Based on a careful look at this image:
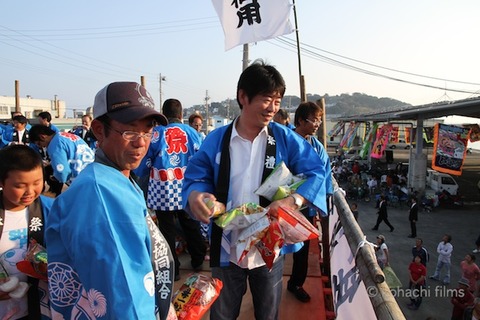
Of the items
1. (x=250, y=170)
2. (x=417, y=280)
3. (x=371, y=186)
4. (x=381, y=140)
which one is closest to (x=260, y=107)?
(x=250, y=170)

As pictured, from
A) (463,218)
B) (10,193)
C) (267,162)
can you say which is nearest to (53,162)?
(10,193)

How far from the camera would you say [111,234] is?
1.07m

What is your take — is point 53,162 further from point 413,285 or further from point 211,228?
point 413,285

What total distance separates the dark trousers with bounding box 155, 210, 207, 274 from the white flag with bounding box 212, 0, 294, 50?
9.99ft

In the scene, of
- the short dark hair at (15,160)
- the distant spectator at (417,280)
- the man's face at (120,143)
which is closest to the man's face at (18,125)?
the short dark hair at (15,160)

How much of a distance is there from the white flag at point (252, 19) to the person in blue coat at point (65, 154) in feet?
9.24

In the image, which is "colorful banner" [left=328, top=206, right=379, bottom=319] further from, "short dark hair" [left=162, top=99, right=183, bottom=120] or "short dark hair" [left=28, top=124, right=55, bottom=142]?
"short dark hair" [left=28, top=124, right=55, bottom=142]

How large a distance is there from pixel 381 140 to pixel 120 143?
92.1 feet

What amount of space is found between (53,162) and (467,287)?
10.7 metres

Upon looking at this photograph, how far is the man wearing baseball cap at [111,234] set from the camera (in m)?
1.05

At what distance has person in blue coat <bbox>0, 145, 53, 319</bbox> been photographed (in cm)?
179

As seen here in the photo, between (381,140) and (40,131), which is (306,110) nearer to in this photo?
(40,131)

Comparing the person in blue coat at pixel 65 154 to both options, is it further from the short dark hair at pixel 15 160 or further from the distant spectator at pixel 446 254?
the distant spectator at pixel 446 254

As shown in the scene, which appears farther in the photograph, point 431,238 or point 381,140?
point 381,140
